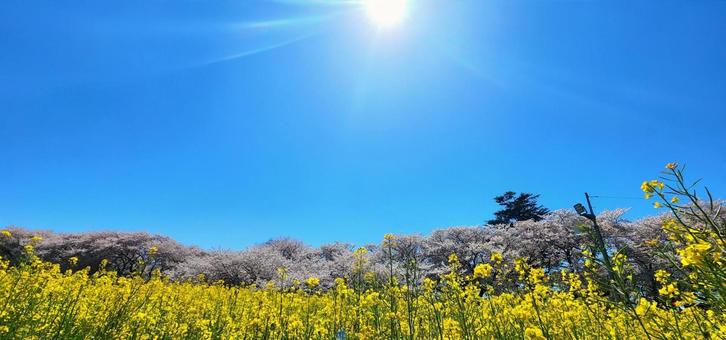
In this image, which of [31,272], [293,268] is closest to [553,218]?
[293,268]

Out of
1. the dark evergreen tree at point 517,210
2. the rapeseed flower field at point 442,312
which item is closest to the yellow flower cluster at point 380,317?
the rapeseed flower field at point 442,312

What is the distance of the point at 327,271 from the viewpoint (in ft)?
80.3

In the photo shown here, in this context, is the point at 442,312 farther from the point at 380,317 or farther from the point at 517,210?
the point at 517,210

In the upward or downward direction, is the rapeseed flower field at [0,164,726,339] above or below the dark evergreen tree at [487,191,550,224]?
below

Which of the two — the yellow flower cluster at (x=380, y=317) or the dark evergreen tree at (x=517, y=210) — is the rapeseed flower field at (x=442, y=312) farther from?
the dark evergreen tree at (x=517, y=210)

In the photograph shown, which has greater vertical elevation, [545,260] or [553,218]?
[553,218]

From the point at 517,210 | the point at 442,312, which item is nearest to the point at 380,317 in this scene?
the point at 442,312

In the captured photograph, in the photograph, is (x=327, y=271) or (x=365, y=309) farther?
(x=327, y=271)

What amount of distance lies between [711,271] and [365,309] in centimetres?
331

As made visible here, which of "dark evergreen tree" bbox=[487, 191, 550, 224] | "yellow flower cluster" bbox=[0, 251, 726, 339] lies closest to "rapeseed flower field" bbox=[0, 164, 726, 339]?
"yellow flower cluster" bbox=[0, 251, 726, 339]

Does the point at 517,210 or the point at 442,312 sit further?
the point at 517,210

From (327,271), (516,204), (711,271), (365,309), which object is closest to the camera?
(711,271)

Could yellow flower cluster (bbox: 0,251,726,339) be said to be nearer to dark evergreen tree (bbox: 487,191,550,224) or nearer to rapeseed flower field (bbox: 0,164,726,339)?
rapeseed flower field (bbox: 0,164,726,339)

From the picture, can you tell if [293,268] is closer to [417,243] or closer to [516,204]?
[417,243]
